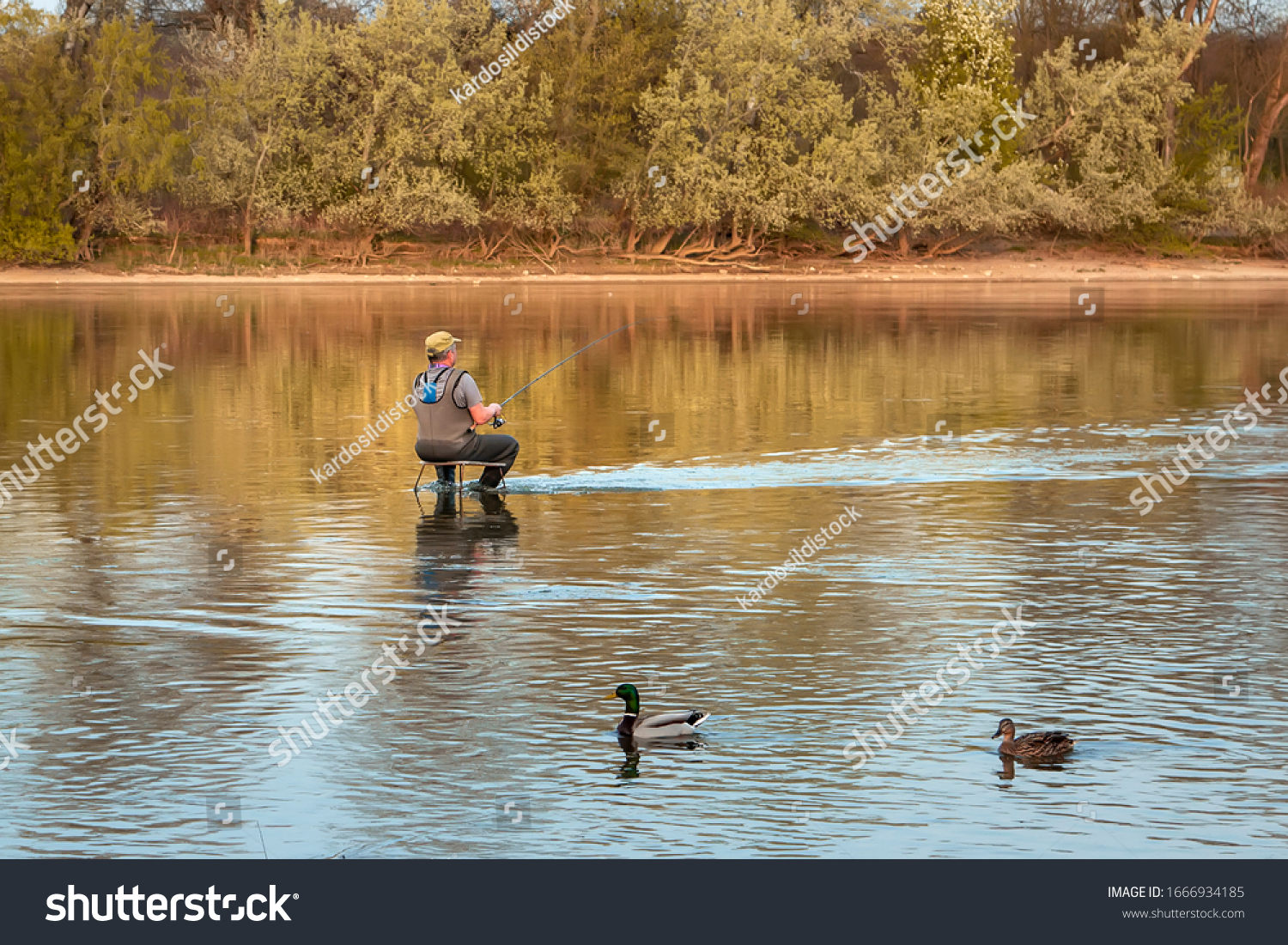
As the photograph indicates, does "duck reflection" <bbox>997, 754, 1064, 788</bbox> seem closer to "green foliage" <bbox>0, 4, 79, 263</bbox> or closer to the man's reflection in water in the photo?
the man's reflection in water

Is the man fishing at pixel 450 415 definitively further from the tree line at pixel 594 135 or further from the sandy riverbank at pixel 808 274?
the tree line at pixel 594 135

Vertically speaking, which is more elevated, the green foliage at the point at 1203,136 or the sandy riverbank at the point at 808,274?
the green foliage at the point at 1203,136

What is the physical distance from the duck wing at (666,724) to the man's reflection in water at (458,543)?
121 inches

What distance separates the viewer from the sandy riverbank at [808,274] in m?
66.2

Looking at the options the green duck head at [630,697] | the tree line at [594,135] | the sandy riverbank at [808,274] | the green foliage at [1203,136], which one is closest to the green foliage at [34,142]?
the tree line at [594,135]

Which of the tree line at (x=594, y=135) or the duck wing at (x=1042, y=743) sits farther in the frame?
the tree line at (x=594, y=135)

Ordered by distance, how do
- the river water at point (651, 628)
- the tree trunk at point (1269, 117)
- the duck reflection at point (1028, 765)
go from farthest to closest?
the tree trunk at point (1269, 117)
the duck reflection at point (1028, 765)
the river water at point (651, 628)

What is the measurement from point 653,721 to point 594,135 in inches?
2504

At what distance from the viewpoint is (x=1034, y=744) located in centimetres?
859

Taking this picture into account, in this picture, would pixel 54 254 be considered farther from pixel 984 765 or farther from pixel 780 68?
pixel 984 765

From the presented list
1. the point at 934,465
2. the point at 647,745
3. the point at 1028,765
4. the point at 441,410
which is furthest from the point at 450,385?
the point at 1028,765

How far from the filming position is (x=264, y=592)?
12.5 meters

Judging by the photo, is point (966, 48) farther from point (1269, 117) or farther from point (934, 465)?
point (934, 465)
